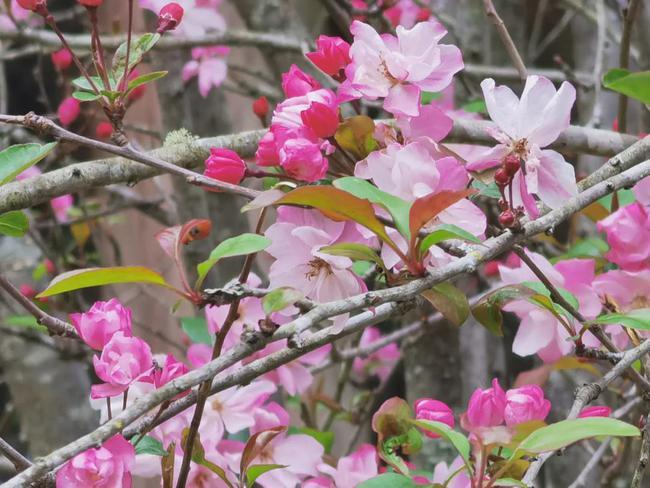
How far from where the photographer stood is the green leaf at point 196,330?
119 centimetres

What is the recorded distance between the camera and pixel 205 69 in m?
1.73

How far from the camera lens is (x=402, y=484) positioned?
0.63m

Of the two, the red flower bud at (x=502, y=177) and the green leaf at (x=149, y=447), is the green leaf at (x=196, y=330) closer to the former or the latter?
the green leaf at (x=149, y=447)

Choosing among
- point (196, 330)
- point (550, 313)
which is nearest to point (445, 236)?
point (550, 313)

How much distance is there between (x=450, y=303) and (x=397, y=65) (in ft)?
0.61

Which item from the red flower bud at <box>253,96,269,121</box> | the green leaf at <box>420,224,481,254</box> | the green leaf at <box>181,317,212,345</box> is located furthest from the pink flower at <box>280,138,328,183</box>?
the green leaf at <box>181,317,212,345</box>

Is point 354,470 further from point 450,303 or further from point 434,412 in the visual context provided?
point 450,303

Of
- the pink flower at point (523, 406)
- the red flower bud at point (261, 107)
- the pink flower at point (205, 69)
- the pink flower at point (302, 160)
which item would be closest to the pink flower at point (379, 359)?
the pink flower at point (205, 69)

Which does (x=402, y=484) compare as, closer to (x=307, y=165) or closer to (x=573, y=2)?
(x=307, y=165)

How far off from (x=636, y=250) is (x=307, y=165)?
1.23ft

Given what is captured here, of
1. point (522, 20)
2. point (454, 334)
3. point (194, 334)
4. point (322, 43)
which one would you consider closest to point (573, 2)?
point (522, 20)

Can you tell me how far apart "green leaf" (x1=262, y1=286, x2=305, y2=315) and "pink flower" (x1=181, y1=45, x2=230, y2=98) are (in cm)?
118

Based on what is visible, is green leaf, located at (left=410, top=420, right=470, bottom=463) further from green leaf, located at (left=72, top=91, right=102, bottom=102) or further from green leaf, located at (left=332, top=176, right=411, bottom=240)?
green leaf, located at (left=72, top=91, right=102, bottom=102)

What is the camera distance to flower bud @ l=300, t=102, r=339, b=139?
2.15 feet
